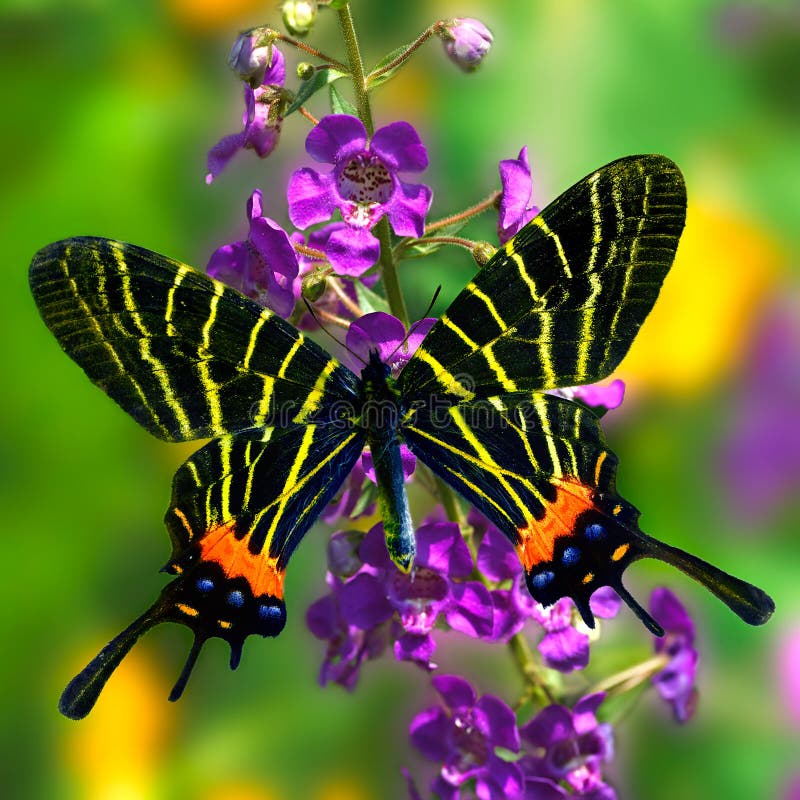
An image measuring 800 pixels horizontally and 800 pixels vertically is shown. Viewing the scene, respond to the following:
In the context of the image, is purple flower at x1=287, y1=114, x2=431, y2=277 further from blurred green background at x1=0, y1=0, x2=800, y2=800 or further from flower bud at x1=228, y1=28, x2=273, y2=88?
blurred green background at x1=0, y1=0, x2=800, y2=800

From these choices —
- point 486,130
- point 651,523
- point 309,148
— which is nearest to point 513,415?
point 309,148

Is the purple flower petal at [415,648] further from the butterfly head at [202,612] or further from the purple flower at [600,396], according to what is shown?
the purple flower at [600,396]

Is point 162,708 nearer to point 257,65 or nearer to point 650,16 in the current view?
point 257,65

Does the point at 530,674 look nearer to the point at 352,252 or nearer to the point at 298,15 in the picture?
the point at 352,252

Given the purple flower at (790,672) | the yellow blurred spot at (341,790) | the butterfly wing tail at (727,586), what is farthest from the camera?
the yellow blurred spot at (341,790)

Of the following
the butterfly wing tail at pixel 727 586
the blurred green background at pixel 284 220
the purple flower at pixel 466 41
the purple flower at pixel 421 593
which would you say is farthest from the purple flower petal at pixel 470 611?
the blurred green background at pixel 284 220
